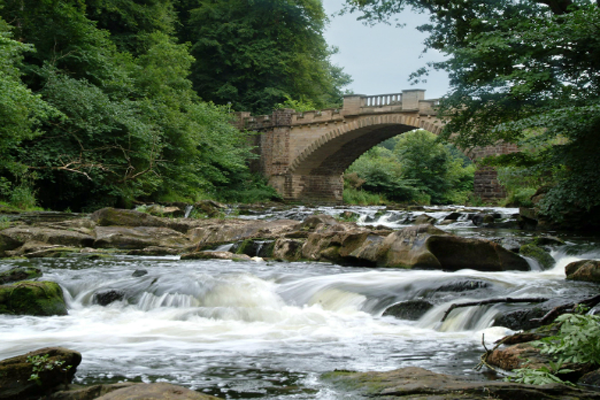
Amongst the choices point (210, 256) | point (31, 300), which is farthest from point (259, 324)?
point (210, 256)

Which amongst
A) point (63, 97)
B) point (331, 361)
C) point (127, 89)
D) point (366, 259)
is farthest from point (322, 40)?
point (331, 361)

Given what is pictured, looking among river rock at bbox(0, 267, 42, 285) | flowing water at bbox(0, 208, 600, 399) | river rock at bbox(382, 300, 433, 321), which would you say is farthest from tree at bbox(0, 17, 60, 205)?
river rock at bbox(382, 300, 433, 321)

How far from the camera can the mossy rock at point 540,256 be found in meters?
8.76

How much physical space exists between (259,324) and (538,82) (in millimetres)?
8022

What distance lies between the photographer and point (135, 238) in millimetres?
11805

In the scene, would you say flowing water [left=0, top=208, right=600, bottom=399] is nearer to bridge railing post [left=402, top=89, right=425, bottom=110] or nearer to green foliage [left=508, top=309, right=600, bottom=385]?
green foliage [left=508, top=309, right=600, bottom=385]

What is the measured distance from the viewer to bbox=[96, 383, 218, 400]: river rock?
2.65m

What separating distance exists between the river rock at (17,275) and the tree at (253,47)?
87.2ft

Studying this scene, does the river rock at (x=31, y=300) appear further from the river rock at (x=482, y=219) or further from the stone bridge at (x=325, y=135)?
the stone bridge at (x=325, y=135)

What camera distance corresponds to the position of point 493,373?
3637mm

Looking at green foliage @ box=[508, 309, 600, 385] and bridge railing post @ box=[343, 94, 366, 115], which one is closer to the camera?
green foliage @ box=[508, 309, 600, 385]

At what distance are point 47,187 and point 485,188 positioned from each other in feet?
57.7

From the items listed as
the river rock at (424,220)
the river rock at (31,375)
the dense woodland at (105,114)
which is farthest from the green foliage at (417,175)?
the river rock at (31,375)

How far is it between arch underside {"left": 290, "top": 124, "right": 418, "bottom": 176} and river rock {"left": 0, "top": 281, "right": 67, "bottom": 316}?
2413 cm
